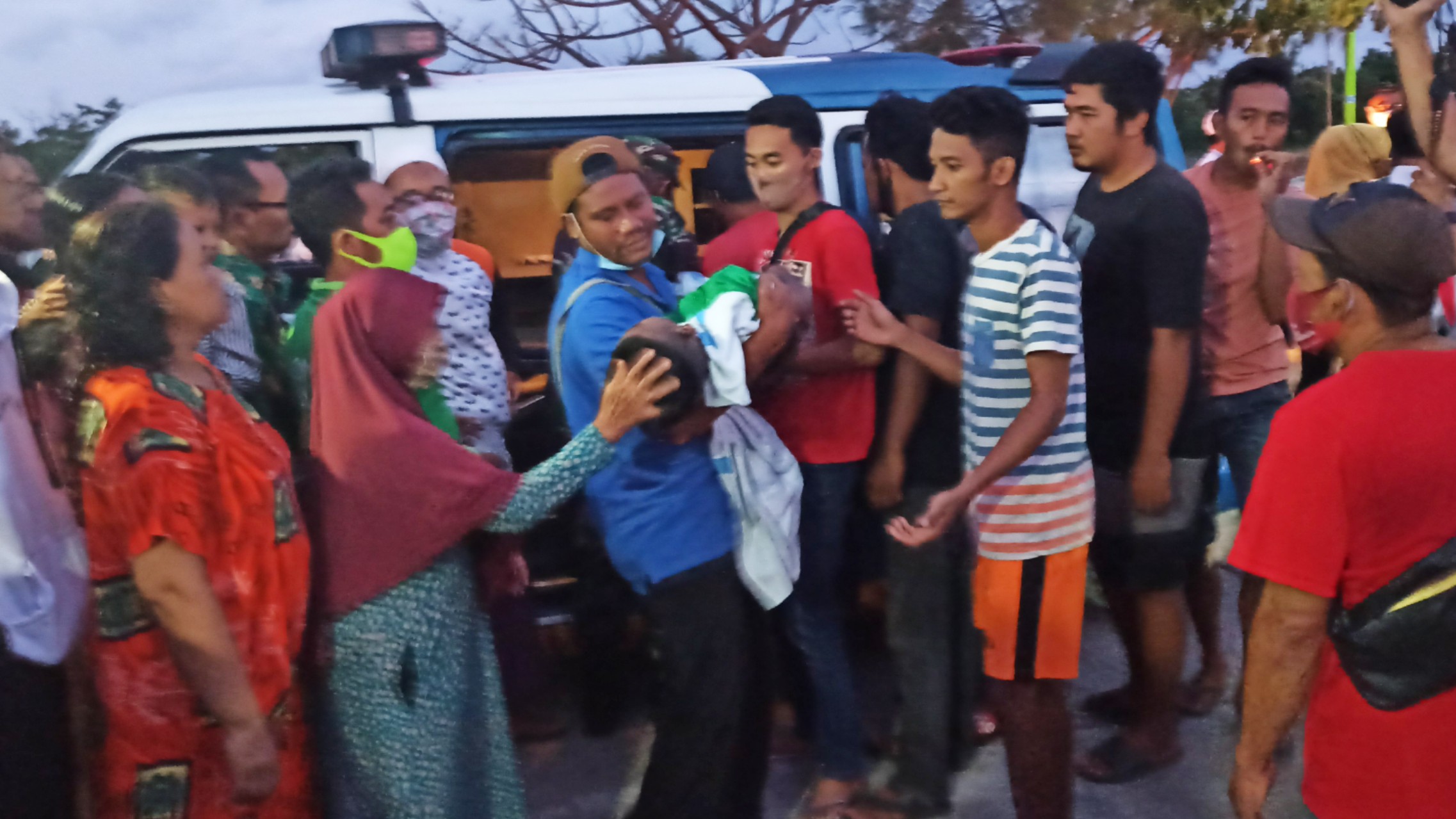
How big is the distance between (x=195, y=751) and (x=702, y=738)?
1.08m

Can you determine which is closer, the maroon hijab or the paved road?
the maroon hijab

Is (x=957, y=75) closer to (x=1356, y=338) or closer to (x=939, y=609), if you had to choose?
(x=939, y=609)

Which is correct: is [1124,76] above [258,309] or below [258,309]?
above

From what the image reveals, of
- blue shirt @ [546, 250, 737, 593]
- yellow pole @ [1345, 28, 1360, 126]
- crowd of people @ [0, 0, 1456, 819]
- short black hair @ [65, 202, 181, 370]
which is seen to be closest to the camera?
crowd of people @ [0, 0, 1456, 819]

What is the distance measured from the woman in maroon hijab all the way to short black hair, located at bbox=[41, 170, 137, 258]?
813 millimetres

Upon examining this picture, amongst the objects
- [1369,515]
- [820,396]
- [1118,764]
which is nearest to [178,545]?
[820,396]

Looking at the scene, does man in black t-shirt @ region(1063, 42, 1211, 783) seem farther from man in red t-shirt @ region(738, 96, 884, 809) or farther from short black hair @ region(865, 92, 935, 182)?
man in red t-shirt @ region(738, 96, 884, 809)

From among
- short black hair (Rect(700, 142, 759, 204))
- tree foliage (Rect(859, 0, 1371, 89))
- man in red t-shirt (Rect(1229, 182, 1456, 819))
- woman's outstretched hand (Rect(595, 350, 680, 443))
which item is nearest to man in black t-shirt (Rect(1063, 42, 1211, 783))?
short black hair (Rect(700, 142, 759, 204))

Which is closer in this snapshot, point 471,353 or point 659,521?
point 659,521

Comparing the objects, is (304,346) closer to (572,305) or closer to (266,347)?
(266,347)

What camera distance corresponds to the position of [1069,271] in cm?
255

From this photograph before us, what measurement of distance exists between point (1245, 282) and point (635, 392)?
87.3 inches

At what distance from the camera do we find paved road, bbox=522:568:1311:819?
322 centimetres

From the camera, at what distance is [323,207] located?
9.95ft
